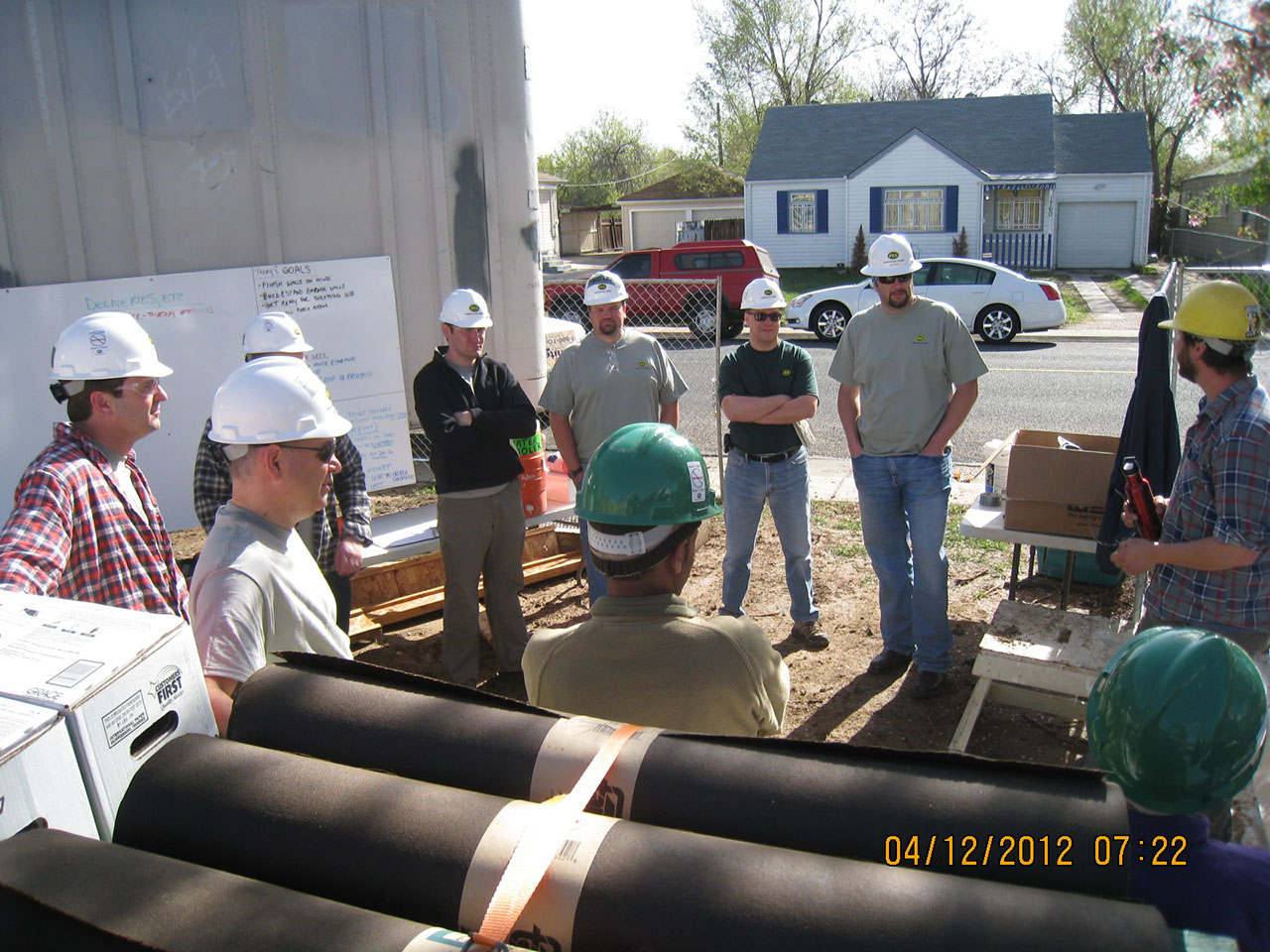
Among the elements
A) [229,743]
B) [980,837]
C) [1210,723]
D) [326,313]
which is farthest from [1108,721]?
[326,313]

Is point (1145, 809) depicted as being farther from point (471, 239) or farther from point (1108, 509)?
point (471, 239)

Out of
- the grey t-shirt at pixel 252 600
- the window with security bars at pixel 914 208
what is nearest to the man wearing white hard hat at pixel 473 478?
the grey t-shirt at pixel 252 600

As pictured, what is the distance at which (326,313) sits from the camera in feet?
18.7

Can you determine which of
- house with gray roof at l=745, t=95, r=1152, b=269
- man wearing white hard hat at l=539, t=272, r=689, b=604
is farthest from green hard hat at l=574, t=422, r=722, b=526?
house with gray roof at l=745, t=95, r=1152, b=269

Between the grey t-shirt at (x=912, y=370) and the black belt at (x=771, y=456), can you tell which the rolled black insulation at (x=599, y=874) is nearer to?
the grey t-shirt at (x=912, y=370)

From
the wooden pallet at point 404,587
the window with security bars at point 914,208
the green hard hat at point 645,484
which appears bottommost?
the wooden pallet at point 404,587

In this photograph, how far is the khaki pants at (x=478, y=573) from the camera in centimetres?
500

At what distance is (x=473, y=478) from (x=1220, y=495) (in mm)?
3259

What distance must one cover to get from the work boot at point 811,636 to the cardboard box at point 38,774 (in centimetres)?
461

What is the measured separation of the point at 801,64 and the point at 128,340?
53.5 metres

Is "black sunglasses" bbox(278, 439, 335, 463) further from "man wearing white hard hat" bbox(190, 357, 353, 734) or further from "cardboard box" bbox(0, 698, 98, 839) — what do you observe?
"cardboard box" bbox(0, 698, 98, 839)

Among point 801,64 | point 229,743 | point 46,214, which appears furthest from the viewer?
point 801,64

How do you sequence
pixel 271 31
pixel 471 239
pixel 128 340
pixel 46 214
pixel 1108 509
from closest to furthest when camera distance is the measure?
pixel 128 340, pixel 1108 509, pixel 46 214, pixel 271 31, pixel 471 239

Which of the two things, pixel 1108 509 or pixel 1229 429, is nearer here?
pixel 1229 429
